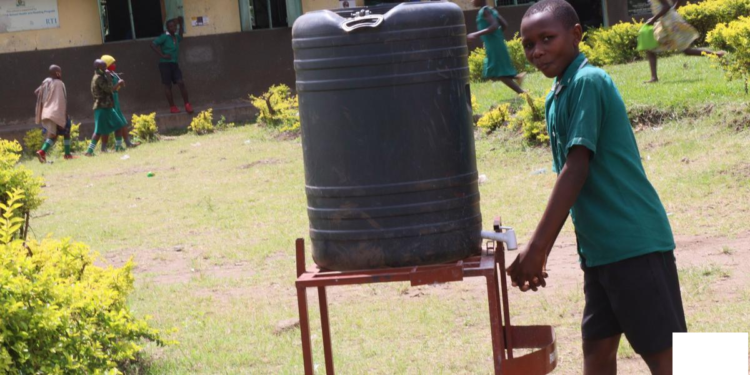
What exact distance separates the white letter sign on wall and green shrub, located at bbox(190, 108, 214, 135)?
3.08 meters

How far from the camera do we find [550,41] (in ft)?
9.68

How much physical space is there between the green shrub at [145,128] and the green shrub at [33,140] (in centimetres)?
146

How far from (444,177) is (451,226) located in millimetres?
160

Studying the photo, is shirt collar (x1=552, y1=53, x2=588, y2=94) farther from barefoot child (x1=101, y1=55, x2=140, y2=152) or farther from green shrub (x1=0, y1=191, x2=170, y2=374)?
barefoot child (x1=101, y1=55, x2=140, y2=152)

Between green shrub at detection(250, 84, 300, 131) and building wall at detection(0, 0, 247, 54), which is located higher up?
building wall at detection(0, 0, 247, 54)

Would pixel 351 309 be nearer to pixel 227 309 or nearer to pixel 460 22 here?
pixel 227 309

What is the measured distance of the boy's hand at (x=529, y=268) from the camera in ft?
9.52

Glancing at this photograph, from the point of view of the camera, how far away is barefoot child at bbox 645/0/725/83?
1084 cm

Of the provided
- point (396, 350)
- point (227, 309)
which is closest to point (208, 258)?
point (227, 309)

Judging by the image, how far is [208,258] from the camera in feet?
24.4

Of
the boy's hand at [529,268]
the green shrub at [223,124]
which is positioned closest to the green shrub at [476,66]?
the green shrub at [223,124]

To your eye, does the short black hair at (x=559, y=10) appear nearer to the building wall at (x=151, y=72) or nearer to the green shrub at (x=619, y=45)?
the green shrub at (x=619, y=45)

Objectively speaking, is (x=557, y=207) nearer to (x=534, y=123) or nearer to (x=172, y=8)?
(x=534, y=123)

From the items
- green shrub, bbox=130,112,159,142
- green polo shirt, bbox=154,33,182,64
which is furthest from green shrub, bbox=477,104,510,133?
green polo shirt, bbox=154,33,182,64
